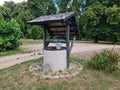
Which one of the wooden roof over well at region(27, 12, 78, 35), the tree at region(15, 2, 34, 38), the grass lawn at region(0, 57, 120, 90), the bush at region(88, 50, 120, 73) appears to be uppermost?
the tree at region(15, 2, 34, 38)

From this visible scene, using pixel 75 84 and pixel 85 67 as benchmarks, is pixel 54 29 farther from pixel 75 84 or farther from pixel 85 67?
pixel 75 84

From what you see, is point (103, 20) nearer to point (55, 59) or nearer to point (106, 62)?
point (106, 62)

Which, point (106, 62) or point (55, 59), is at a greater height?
point (55, 59)

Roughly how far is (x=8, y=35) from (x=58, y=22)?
34.0 ft

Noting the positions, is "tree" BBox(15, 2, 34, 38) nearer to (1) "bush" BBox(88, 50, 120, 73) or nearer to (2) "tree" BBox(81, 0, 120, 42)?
(2) "tree" BBox(81, 0, 120, 42)

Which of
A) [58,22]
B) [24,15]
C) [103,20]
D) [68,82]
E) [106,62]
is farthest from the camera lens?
[24,15]

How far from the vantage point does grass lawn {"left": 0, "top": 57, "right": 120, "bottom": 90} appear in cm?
596

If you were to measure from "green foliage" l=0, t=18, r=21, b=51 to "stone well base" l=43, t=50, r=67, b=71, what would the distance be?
31.3 feet

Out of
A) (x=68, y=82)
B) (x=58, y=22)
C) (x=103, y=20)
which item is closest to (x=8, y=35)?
(x=58, y=22)

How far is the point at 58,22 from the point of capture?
24.3 ft

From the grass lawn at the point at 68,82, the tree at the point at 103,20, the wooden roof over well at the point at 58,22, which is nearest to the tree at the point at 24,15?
the tree at the point at 103,20

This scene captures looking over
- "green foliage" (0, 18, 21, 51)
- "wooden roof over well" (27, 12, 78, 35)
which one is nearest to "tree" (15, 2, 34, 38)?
"green foliage" (0, 18, 21, 51)

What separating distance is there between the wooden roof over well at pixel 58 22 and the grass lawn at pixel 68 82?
1.84 metres

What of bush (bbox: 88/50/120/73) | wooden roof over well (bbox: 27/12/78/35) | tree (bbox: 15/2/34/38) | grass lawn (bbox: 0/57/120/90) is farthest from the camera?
tree (bbox: 15/2/34/38)
